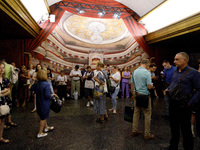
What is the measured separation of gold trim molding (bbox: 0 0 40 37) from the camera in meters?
3.12

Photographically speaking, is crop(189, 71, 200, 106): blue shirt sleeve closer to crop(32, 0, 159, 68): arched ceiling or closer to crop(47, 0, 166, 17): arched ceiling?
crop(47, 0, 166, 17): arched ceiling

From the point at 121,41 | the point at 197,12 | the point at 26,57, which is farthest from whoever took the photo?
the point at 121,41

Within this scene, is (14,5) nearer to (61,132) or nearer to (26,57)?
(26,57)

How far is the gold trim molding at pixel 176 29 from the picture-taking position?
4246 millimetres

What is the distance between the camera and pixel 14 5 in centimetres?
339

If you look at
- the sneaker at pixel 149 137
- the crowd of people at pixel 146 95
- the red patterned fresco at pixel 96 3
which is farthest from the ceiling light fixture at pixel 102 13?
the sneaker at pixel 149 137

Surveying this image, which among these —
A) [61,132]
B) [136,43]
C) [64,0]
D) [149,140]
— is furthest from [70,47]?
[149,140]

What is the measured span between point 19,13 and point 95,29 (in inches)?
161

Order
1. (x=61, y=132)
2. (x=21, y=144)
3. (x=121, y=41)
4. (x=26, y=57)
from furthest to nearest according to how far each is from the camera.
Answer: (x=121, y=41)
(x=26, y=57)
(x=61, y=132)
(x=21, y=144)

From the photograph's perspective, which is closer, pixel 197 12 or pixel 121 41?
pixel 197 12

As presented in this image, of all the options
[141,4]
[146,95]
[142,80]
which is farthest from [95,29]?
[146,95]

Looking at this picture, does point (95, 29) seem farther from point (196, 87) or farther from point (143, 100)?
point (196, 87)

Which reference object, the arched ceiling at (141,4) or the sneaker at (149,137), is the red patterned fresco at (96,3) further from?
the sneaker at (149,137)

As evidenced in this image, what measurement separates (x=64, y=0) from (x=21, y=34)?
2.47 metres
